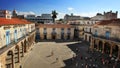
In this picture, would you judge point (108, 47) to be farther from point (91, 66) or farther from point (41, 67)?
point (41, 67)

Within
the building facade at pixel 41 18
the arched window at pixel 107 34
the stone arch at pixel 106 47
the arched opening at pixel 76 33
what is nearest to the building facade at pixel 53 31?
the arched opening at pixel 76 33

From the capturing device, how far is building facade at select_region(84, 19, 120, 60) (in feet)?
99.1

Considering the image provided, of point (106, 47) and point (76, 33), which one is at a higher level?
point (76, 33)

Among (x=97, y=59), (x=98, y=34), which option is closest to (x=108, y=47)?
(x=98, y=34)

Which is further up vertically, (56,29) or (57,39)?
(56,29)

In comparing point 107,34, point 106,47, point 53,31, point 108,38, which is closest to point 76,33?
point 53,31

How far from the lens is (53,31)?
2233 inches

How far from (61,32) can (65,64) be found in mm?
31510

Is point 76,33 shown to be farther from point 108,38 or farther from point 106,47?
point 108,38

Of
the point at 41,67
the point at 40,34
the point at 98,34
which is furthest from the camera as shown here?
the point at 40,34

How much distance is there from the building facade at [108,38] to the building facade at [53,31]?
1846 centimetres

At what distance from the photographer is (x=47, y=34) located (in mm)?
56656

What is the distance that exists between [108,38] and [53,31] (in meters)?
27.4

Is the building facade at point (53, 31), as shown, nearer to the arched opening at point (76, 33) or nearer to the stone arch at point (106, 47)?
the arched opening at point (76, 33)
